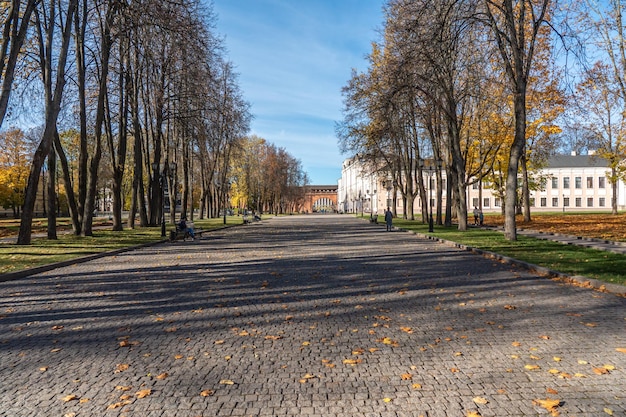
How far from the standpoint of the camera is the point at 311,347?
18.5 feet

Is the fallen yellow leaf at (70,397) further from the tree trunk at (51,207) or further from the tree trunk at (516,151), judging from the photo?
the tree trunk at (51,207)

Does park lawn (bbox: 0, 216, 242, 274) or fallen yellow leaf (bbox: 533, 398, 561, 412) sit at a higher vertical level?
park lawn (bbox: 0, 216, 242, 274)

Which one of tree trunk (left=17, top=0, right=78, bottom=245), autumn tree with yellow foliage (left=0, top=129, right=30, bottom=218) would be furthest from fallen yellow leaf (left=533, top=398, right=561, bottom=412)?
autumn tree with yellow foliage (left=0, top=129, right=30, bottom=218)

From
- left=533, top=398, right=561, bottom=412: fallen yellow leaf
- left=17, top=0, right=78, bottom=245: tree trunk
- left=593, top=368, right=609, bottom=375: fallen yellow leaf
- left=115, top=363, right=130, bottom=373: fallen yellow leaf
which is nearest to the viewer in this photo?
left=533, top=398, right=561, bottom=412: fallen yellow leaf

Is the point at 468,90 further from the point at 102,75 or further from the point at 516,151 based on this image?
the point at 102,75

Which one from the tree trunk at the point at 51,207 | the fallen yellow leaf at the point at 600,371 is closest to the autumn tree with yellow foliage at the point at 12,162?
the tree trunk at the point at 51,207

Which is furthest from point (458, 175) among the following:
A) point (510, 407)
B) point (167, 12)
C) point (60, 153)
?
point (510, 407)

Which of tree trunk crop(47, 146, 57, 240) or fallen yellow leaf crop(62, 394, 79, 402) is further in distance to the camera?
tree trunk crop(47, 146, 57, 240)

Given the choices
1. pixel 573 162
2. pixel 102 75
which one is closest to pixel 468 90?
pixel 102 75

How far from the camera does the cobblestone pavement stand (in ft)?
13.4

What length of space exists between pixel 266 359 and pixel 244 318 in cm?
202

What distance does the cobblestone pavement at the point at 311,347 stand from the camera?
407cm

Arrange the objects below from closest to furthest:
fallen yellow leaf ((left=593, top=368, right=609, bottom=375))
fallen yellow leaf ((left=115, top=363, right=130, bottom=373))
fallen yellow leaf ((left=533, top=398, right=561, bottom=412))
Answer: fallen yellow leaf ((left=533, top=398, right=561, bottom=412)) < fallen yellow leaf ((left=593, top=368, right=609, bottom=375)) < fallen yellow leaf ((left=115, top=363, right=130, bottom=373))

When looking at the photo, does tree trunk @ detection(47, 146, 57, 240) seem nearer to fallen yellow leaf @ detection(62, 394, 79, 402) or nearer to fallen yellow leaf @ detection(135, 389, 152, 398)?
fallen yellow leaf @ detection(62, 394, 79, 402)
